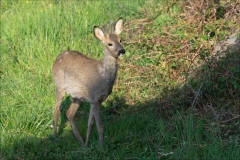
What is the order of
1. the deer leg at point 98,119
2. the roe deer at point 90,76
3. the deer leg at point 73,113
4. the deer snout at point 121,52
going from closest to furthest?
the deer snout at point 121,52, the deer leg at point 98,119, the roe deer at point 90,76, the deer leg at point 73,113

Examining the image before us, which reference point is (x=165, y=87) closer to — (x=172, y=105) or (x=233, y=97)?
(x=172, y=105)

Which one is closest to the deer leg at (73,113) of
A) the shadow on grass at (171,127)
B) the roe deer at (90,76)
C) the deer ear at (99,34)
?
the roe deer at (90,76)

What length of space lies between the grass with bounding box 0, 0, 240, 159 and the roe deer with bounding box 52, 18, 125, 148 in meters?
0.30

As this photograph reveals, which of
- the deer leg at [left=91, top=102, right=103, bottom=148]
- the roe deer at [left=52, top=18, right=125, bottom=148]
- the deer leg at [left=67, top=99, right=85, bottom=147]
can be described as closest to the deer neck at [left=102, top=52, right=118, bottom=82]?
the roe deer at [left=52, top=18, right=125, bottom=148]

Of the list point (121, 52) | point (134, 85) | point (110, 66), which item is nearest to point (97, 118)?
point (110, 66)

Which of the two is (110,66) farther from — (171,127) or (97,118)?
(171,127)

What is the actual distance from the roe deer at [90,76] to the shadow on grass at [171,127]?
0.30m

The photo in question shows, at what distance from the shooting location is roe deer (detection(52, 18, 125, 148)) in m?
7.11

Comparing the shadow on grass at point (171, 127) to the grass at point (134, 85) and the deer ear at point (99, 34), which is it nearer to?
the grass at point (134, 85)

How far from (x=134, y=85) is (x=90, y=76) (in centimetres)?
175

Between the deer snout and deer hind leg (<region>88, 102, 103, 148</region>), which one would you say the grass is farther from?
the deer snout

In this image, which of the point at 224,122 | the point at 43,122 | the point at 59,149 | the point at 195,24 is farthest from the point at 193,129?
the point at 195,24

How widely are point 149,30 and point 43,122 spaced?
3328 mm

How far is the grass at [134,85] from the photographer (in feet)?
22.0
